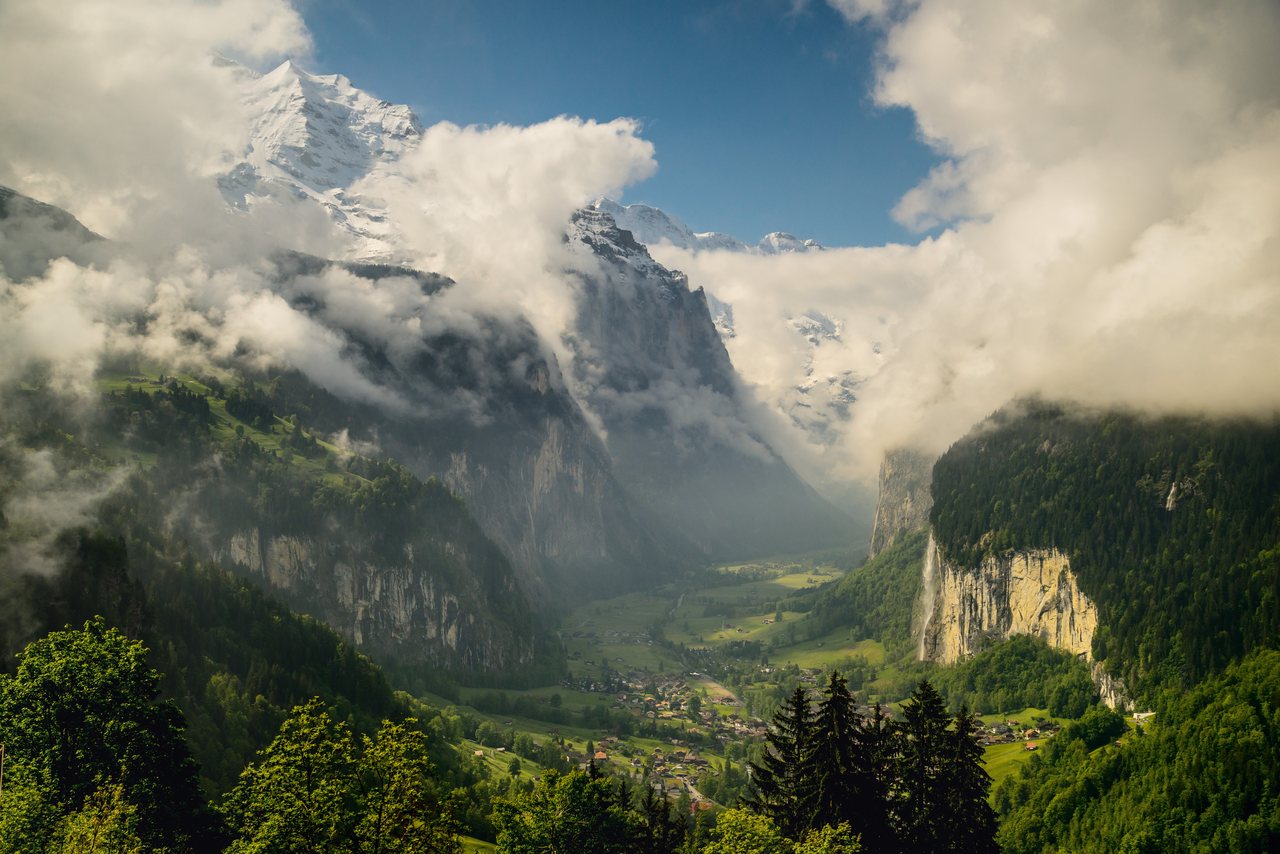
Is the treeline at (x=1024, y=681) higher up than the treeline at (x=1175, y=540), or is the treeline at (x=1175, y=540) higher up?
the treeline at (x=1175, y=540)

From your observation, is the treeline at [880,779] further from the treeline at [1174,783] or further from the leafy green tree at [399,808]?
the treeline at [1174,783]

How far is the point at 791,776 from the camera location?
51.8m

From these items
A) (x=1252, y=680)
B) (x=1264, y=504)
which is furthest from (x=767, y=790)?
(x=1264, y=504)

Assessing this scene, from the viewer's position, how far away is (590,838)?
166 ft

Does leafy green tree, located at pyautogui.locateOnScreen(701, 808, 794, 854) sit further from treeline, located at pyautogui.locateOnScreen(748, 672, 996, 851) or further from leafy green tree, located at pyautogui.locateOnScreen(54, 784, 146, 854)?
leafy green tree, located at pyautogui.locateOnScreen(54, 784, 146, 854)

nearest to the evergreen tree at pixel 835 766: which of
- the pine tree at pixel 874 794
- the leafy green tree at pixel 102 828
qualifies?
the pine tree at pixel 874 794

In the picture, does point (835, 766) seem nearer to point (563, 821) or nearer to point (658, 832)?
point (658, 832)

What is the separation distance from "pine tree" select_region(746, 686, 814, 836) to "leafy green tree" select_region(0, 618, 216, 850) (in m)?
34.6

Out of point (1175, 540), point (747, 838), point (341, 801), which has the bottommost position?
point (747, 838)

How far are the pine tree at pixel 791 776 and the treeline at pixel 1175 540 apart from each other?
10640cm

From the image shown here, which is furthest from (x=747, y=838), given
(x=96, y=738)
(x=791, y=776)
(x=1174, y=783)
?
(x=1174, y=783)

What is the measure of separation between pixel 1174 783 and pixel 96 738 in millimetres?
106301

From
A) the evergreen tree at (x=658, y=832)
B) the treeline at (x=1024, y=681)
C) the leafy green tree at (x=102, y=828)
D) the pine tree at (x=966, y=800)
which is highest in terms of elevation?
the leafy green tree at (x=102, y=828)

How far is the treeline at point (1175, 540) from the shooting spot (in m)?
134
